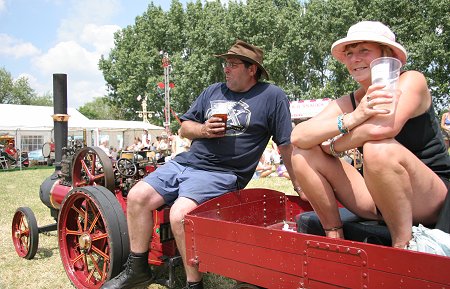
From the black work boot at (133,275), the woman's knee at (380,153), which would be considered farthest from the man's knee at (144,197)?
the woman's knee at (380,153)

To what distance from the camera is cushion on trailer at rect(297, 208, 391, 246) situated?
2012 mm

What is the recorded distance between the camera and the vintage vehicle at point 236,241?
1.59m


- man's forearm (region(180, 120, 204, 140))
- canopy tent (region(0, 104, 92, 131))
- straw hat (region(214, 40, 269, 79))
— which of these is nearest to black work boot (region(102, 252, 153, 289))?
man's forearm (region(180, 120, 204, 140))

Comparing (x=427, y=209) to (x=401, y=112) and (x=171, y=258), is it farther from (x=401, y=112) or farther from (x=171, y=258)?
(x=171, y=258)

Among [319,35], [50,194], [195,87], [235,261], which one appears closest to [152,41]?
[195,87]

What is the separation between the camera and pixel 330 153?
2061 millimetres

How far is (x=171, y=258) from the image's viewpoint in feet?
9.61

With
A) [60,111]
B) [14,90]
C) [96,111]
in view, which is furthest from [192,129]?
[96,111]

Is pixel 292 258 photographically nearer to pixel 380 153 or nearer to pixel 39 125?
pixel 380 153

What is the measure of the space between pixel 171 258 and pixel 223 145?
899mm

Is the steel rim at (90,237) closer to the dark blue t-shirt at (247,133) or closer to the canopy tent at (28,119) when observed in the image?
the dark blue t-shirt at (247,133)

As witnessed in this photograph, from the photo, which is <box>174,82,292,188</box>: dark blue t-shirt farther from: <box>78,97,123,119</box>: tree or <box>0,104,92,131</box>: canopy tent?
<box>78,97,123,119</box>: tree

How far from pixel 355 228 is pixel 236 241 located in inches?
24.4

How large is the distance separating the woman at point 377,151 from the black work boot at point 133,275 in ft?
4.62
